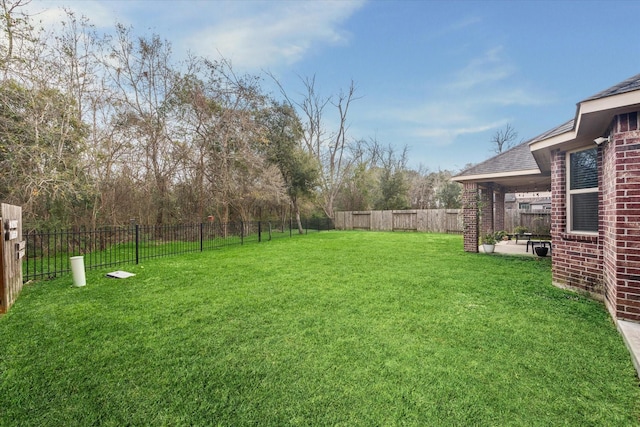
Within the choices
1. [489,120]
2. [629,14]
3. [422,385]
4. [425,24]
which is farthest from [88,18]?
[489,120]

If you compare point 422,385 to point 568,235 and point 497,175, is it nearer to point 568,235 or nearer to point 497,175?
point 568,235

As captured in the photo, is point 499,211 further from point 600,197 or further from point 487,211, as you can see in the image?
point 600,197

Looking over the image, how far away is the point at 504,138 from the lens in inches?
918

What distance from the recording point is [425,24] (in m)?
9.63

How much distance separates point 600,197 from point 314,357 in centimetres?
455

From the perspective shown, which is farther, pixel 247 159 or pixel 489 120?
pixel 489 120

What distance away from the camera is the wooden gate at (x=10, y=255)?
3656 mm

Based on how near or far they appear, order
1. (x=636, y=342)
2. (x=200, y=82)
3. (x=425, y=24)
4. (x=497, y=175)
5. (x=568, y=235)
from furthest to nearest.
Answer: (x=200, y=82) → (x=425, y=24) → (x=497, y=175) → (x=568, y=235) → (x=636, y=342)

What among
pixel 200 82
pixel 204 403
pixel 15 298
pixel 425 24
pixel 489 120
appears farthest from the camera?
pixel 489 120

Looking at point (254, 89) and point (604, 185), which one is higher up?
point (254, 89)

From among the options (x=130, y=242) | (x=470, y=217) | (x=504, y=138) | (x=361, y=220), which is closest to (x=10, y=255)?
(x=130, y=242)

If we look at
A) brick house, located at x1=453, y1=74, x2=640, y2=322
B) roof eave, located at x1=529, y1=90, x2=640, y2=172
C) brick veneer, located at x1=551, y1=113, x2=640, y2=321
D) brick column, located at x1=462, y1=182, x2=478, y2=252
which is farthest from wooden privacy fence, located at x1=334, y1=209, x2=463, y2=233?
brick veneer, located at x1=551, y1=113, x2=640, y2=321

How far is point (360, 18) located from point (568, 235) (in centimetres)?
954

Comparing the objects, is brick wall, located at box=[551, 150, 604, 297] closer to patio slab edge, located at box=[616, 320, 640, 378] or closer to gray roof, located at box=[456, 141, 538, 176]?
patio slab edge, located at box=[616, 320, 640, 378]
